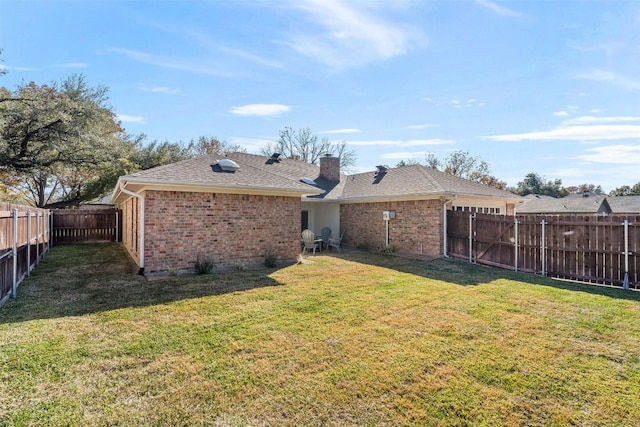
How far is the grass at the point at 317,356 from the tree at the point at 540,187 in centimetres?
5923

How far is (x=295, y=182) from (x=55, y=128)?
1339 cm

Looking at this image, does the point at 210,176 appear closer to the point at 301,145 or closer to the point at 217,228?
the point at 217,228

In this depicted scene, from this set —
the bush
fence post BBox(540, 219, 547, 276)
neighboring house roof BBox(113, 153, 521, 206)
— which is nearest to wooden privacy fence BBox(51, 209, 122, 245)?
neighboring house roof BBox(113, 153, 521, 206)

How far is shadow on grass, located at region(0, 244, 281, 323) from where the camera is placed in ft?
19.2

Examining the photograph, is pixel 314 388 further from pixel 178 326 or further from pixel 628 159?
pixel 628 159

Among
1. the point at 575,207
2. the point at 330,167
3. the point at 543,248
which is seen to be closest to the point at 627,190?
the point at 575,207

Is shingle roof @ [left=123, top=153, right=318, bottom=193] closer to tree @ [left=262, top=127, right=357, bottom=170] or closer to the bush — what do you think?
the bush

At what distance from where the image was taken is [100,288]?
7.42 metres

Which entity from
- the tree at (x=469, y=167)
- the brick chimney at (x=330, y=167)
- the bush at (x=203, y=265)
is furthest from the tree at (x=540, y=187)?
the bush at (x=203, y=265)

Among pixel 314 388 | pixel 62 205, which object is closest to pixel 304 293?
pixel 314 388

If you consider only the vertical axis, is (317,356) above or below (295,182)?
below

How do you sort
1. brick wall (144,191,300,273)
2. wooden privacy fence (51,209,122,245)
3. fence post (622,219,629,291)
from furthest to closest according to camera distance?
wooden privacy fence (51,209,122,245)
brick wall (144,191,300,273)
fence post (622,219,629,291)

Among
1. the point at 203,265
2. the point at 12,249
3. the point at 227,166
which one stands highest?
the point at 227,166

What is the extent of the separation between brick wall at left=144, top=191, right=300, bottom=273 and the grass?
5.62 ft
